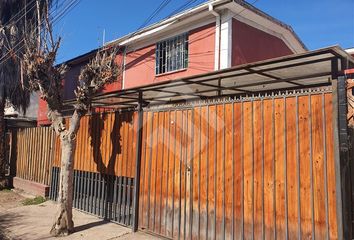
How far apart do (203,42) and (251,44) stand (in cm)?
165

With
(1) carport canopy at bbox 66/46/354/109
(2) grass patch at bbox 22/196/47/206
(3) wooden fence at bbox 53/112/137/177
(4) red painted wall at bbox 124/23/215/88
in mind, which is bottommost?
(2) grass patch at bbox 22/196/47/206

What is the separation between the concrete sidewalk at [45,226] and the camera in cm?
738

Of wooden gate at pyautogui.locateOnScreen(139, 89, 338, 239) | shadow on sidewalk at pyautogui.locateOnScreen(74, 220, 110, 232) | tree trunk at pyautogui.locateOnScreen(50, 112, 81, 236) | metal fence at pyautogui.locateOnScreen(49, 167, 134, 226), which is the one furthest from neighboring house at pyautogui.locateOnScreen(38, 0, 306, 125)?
shadow on sidewalk at pyautogui.locateOnScreen(74, 220, 110, 232)

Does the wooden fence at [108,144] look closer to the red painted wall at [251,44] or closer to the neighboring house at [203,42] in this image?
the neighboring house at [203,42]

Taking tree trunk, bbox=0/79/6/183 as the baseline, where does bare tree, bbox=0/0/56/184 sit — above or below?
above

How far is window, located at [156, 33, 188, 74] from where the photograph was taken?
11.8m

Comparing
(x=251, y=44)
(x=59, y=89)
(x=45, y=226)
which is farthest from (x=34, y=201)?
(x=251, y=44)

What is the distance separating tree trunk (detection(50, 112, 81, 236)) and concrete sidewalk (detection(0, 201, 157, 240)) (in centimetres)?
21

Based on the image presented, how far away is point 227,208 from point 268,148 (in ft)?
4.22

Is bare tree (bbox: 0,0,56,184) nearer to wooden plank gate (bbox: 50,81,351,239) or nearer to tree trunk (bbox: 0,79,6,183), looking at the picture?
tree trunk (bbox: 0,79,6,183)

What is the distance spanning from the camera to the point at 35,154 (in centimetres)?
1288

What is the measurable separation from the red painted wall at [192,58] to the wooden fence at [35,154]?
3983 millimetres

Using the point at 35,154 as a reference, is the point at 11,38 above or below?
above

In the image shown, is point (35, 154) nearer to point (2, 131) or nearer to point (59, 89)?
point (2, 131)
